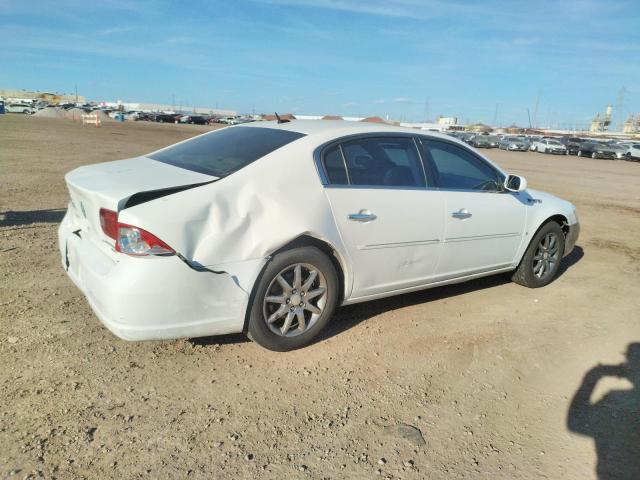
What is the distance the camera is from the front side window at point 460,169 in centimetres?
439

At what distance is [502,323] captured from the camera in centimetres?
445

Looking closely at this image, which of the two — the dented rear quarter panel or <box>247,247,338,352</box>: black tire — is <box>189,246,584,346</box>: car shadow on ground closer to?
<box>247,247,338,352</box>: black tire

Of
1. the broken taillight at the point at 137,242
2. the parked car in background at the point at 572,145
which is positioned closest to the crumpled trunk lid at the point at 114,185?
the broken taillight at the point at 137,242

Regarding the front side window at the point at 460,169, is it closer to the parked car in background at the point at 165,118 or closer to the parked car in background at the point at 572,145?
the parked car in background at the point at 572,145

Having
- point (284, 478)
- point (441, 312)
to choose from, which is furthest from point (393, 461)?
point (441, 312)

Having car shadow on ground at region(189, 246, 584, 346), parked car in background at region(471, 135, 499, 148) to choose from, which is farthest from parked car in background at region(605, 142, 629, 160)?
car shadow on ground at region(189, 246, 584, 346)

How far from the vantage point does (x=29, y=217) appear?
22.9ft

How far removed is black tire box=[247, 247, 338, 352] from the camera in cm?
332

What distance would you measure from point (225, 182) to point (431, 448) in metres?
1.99

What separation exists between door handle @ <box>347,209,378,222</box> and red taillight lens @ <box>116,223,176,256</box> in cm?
133

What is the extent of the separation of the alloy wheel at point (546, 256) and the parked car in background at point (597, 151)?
43.0 meters

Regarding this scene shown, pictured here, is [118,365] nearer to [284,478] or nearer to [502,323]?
[284,478]

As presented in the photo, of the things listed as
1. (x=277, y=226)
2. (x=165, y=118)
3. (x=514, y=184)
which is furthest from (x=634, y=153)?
(x=165, y=118)

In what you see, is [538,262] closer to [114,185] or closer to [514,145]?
[114,185]
